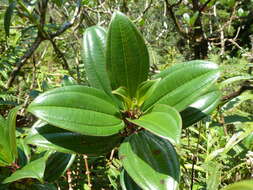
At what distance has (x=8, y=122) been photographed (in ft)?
1.97

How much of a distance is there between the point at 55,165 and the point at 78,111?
0.56 feet

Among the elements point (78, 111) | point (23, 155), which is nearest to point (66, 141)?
point (78, 111)

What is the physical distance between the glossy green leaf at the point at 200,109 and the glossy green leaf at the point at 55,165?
244mm

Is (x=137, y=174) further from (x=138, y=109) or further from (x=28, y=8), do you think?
(x=28, y=8)

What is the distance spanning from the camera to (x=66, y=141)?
0.56 metres

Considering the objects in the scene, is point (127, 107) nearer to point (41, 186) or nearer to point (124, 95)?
point (124, 95)

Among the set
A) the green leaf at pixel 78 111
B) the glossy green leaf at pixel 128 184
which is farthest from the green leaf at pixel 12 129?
the glossy green leaf at pixel 128 184

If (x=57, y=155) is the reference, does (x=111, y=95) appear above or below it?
above

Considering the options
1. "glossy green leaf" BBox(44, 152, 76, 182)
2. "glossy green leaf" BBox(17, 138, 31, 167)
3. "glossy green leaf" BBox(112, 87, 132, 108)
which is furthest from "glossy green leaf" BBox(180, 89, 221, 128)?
"glossy green leaf" BBox(17, 138, 31, 167)

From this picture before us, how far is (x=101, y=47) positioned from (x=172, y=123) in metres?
0.24

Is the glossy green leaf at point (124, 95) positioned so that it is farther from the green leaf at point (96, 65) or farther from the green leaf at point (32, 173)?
the green leaf at point (32, 173)

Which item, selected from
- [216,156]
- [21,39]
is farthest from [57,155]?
[21,39]

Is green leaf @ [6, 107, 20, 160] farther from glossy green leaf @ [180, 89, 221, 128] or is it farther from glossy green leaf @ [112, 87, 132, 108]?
glossy green leaf @ [180, 89, 221, 128]

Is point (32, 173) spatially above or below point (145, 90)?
below
